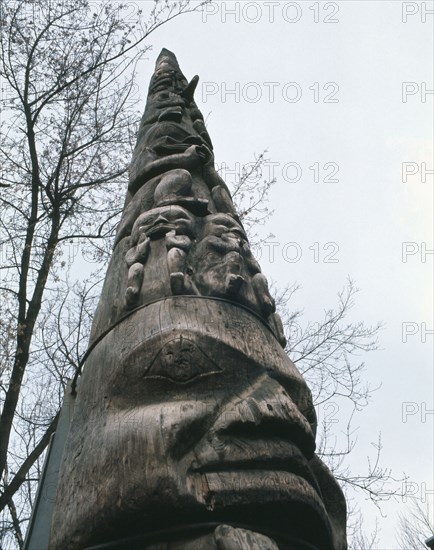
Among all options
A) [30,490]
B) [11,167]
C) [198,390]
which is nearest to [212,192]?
[198,390]

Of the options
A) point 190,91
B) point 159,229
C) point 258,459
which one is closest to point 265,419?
point 258,459

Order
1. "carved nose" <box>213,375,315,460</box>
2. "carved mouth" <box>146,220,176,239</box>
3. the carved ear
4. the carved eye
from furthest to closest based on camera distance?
the carved ear
"carved mouth" <box>146,220,176,239</box>
the carved eye
"carved nose" <box>213,375,315,460</box>

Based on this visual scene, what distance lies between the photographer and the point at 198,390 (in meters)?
3.18

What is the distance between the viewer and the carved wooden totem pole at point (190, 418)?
2.74 meters

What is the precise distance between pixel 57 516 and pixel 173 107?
4.65m

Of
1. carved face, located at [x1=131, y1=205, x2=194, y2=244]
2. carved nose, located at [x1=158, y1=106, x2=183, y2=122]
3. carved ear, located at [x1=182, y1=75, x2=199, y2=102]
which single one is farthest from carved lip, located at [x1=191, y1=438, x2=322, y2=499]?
carved ear, located at [x1=182, y1=75, x2=199, y2=102]

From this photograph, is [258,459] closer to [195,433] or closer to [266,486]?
[266,486]

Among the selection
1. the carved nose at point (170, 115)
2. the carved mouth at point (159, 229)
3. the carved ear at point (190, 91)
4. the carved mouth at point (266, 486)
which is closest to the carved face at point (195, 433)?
the carved mouth at point (266, 486)

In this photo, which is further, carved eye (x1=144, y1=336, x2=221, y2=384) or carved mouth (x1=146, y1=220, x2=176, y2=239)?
carved mouth (x1=146, y1=220, x2=176, y2=239)

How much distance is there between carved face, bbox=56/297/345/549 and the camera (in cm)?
275

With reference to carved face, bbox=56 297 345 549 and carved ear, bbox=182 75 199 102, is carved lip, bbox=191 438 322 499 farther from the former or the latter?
carved ear, bbox=182 75 199 102

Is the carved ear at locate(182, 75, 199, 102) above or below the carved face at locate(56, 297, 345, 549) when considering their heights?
above

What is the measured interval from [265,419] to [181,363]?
496mm

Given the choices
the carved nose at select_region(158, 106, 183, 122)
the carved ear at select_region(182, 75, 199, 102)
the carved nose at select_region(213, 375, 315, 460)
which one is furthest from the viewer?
the carved ear at select_region(182, 75, 199, 102)
